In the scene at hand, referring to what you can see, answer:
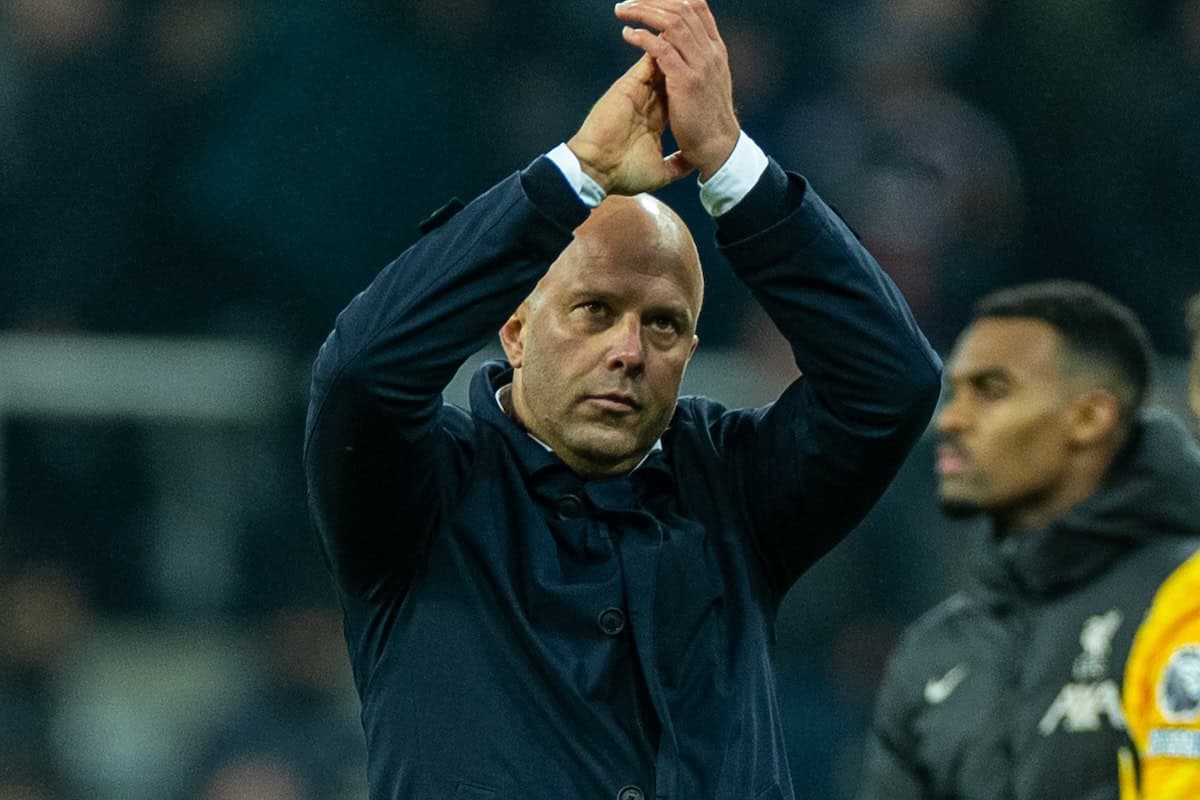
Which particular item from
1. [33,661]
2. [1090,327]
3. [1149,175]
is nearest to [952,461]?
[1090,327]

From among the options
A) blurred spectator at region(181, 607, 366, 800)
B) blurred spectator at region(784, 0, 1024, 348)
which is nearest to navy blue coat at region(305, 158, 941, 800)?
blurred spectator at region(181, 607, 366, 800)

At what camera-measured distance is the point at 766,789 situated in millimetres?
2686

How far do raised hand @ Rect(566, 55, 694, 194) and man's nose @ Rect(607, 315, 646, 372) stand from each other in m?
0.19

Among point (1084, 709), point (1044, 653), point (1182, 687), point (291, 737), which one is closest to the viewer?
point (1182, 687)

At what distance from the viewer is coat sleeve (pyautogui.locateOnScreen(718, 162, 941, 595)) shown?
2.70 meters

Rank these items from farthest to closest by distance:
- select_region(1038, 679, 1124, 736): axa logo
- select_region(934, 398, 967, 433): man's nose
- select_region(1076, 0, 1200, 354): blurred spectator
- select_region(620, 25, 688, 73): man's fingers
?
select_region(1076, 0, 1200, 354): blurred spectator → select_region(934, 398, 967, 433): man's nose → select_region(1038, 679, 1124, 736): axa logo → select_region(620, 25, 688, 73): man's fingers

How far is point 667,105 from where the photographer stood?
8.95 feet

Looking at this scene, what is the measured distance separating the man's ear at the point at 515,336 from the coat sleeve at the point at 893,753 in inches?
75.1

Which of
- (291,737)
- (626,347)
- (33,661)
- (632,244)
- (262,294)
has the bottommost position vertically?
(291,737)

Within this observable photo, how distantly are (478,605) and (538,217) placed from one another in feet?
1.63

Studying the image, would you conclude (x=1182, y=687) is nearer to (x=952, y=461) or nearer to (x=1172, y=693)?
(x=1172, y=693)

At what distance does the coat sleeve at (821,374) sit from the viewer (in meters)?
2.70

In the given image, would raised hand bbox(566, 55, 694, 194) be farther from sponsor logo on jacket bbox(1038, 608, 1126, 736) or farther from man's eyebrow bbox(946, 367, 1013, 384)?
man's eyebrow bbox(946, 367, 1013, 384)

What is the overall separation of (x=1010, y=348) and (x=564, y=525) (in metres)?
2.28
